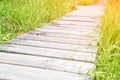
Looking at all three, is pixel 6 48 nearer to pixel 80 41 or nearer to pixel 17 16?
pixel 80 41

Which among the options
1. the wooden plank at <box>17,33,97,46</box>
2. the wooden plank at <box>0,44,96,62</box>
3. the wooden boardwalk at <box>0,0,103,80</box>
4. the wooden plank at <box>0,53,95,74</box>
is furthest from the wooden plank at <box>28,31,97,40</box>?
the wooden plank at <box>0,53,95,74</box>

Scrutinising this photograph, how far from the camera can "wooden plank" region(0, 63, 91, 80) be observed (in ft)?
5.51

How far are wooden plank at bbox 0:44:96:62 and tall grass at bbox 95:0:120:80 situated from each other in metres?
0.11

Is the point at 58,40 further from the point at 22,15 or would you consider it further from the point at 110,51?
the point at 22,15

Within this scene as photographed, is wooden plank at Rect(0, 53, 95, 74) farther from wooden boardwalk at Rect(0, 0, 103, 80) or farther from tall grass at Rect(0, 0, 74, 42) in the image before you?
tall grass at Rect(0, 0, 74, 42)

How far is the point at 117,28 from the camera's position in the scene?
286 cm

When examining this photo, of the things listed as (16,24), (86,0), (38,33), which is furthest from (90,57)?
(86,0)

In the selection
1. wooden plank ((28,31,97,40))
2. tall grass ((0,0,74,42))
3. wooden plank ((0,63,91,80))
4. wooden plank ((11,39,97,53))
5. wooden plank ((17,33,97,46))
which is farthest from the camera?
tall grass ((0,0,74,42))

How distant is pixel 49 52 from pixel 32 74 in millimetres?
601

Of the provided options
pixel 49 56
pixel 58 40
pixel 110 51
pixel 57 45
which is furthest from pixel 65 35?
pixel 49 56

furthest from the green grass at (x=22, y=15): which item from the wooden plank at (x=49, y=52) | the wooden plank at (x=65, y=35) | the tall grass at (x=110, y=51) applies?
the tall grass at (x=110, y=51)

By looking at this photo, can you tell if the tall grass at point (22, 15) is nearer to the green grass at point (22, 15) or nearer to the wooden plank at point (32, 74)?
the green grass at point (22, 15)

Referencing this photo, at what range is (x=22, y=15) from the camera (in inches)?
152

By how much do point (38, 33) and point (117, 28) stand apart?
36.7 inches
